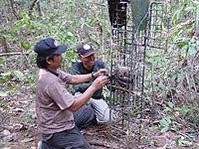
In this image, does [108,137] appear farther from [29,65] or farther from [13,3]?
[13,3]

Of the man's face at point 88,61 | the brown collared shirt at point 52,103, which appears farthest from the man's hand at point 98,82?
the man's face at point 88,61

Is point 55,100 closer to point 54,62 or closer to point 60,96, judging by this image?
point 60,96

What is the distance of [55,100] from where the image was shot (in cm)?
291

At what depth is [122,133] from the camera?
3.83 m

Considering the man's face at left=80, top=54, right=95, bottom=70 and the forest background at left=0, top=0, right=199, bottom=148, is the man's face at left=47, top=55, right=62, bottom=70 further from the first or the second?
the man's face at left=80, top=54, right=95, bottom=70

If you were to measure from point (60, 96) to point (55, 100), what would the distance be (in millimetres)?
58

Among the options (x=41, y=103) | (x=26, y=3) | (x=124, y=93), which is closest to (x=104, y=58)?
(x=124, y=93)

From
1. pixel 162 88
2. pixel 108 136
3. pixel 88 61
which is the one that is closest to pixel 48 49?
pixel 88 61

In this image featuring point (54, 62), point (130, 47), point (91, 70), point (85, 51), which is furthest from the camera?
point (91, 70)

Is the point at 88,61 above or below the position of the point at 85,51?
below

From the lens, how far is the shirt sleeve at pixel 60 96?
9.46 ft

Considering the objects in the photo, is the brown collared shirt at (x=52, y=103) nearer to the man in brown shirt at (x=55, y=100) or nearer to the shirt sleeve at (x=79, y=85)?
the man in brown shirt at (x=55, y=100)

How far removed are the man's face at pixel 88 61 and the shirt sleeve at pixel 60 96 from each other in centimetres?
108

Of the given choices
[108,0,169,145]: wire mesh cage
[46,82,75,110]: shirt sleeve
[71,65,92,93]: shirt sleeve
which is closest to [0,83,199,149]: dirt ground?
[108,0,169,145]: wire mesh cage
